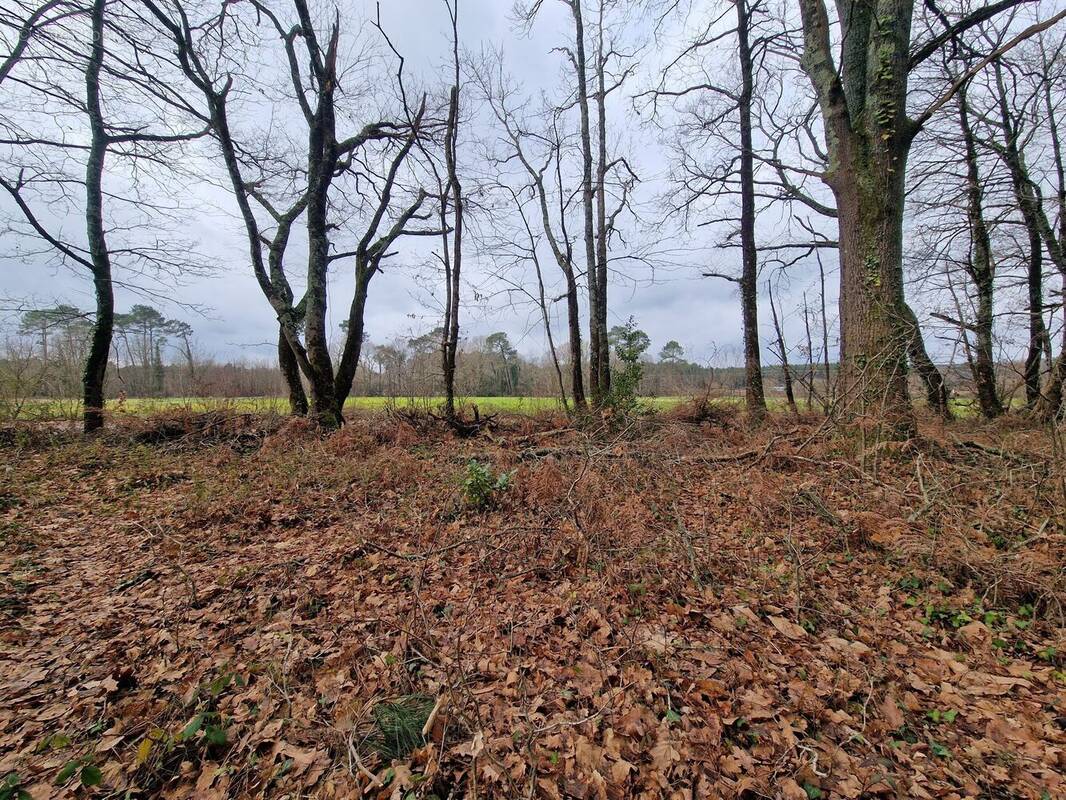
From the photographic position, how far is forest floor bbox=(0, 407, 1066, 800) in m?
1.73

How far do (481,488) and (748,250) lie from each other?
27.8 ft

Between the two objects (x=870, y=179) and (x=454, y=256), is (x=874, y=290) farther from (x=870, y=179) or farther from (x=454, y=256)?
(x=454, y=256)

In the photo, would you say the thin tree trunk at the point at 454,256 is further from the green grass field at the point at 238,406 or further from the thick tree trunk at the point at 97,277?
the thick tree trunk at the point at 97,277

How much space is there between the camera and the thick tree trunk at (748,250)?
8836mm

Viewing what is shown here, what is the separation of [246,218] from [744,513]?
37.9ft

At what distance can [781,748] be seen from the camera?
179 centimetres

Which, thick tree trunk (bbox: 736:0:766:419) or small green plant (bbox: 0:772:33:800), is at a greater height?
thick tree trunk (bbox: 736:0:766:419)

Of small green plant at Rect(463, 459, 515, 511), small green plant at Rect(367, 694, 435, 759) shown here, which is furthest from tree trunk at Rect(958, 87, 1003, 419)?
small green plant at Rect(367, 694, 435, 759)

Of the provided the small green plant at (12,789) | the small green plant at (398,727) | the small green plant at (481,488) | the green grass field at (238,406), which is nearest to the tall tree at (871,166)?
the green grass field at (238,406)

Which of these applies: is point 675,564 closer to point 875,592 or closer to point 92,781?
point 875,592

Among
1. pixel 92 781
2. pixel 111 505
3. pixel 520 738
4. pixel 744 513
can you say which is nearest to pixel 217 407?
pixel 111 505

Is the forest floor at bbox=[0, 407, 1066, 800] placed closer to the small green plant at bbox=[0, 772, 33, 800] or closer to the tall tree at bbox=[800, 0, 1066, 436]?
the small green plant at bbox=[0, 772, 33, 800]

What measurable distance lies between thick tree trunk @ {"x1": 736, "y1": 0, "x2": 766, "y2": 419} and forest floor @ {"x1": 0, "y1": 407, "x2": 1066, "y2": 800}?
3.97m

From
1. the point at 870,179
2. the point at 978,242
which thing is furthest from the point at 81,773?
the point at 978,242
